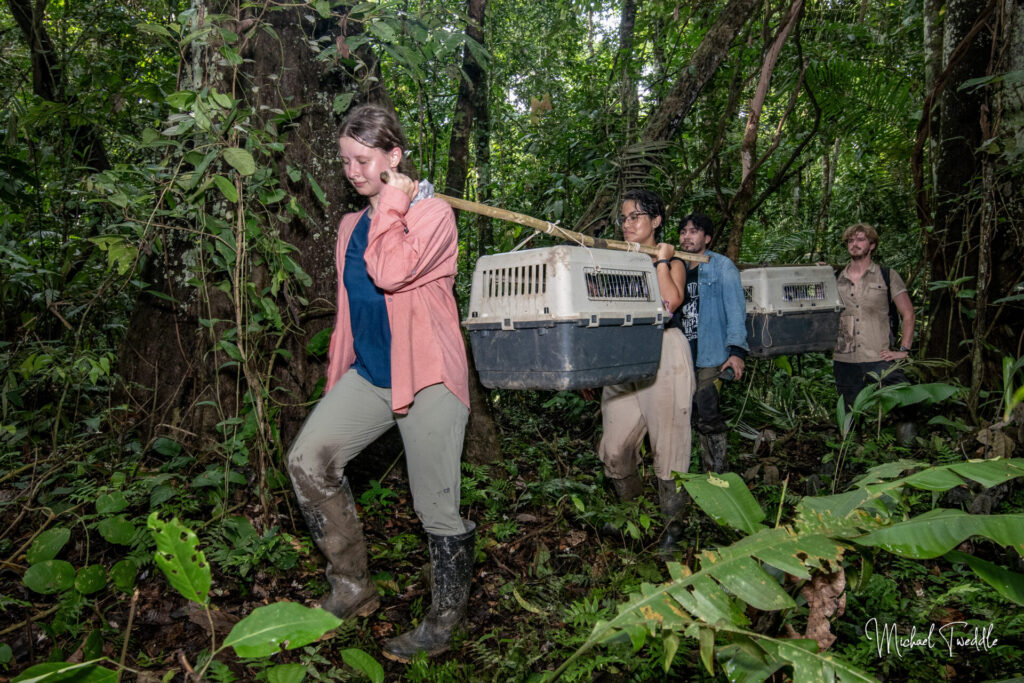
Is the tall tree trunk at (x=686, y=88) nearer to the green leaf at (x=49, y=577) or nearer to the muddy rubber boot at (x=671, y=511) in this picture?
the muddy rubber boot at (x=671, y=511)

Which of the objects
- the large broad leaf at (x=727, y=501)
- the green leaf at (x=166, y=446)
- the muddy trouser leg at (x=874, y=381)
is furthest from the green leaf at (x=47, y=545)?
the muddy trouser leg at (x=874, y=381)

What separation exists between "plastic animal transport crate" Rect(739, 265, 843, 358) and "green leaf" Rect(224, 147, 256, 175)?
9.98 feet

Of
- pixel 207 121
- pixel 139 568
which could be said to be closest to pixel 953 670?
pixel 139 568

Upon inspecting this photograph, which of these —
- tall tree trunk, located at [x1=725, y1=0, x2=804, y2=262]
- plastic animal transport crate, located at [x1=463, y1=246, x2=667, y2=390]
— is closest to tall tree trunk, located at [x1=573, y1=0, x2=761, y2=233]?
tall tree trunk, located at [x1=725, y1=0, x2=804, y2=262]

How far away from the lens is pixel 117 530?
2566mm

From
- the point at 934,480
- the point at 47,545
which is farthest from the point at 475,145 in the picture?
the point at 934,480

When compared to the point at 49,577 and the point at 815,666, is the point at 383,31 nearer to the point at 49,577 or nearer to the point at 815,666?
the point at 49,577

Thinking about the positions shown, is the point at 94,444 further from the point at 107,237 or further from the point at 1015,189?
the point at 1015,189

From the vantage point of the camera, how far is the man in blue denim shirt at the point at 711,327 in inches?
158

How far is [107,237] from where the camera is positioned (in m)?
2.51

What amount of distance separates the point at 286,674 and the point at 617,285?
5.85 ft

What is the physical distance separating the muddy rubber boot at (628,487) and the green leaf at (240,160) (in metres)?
2.38

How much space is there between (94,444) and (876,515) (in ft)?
11.8

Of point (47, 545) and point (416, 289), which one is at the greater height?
point (416, 289)
